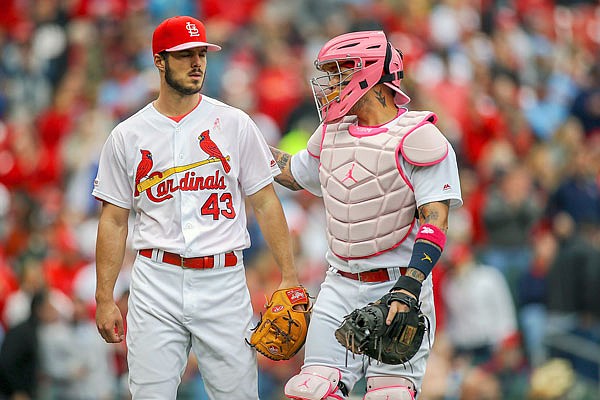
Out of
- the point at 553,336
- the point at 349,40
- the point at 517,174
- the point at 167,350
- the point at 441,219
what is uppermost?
the point at 349,40

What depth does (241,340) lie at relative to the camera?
7.39 metres

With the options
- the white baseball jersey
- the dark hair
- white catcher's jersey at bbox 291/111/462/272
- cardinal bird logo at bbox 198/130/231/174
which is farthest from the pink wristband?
the dark hair

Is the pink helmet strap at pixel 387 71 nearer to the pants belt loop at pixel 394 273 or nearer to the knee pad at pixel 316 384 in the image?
the pants belt loop at pixel 394 273

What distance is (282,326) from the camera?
7.39 m

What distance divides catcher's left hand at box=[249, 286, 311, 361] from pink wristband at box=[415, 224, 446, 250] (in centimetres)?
87

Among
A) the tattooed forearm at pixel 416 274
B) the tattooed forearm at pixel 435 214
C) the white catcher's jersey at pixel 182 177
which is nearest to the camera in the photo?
the tattooed forearm at pixel 416 274

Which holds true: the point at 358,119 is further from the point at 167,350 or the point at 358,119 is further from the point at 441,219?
the point at 167,350

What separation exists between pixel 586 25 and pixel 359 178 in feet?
43.9

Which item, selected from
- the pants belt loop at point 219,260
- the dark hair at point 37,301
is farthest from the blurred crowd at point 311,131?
the pants belt loop at point 219,260

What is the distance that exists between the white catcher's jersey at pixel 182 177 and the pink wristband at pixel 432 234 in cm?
106

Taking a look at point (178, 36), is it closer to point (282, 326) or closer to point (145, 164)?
point (145, 164)

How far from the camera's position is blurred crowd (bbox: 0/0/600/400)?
1213 centimetres

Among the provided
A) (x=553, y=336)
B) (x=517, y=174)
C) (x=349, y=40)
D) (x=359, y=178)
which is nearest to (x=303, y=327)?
Answer: (x=359, y=178)

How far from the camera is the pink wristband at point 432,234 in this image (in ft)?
23.0
